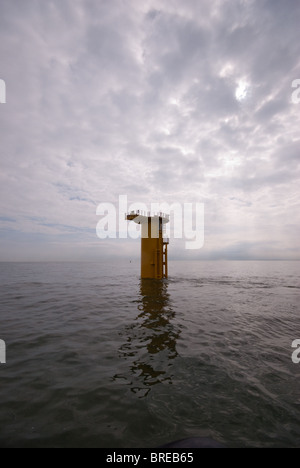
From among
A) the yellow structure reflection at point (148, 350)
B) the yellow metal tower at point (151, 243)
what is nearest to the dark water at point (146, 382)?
the yellow structure reflection at point (148, 350)

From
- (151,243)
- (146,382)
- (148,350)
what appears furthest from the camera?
(151,243)

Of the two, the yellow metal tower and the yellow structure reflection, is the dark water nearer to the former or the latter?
the yellow structure reflection

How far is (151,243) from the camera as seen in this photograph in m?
22.0

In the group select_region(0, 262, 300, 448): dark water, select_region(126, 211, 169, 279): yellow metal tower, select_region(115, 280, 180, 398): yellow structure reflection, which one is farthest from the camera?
select_region(126, 211, 169, 279): yellow metal tower

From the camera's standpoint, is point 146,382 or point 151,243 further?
point 151,243

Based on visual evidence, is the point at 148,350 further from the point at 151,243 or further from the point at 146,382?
the point at 151,243

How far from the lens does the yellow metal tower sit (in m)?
22.0

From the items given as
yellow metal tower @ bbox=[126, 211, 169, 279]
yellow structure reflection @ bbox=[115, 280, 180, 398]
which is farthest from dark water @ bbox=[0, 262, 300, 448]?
yellow metal tower @ bbox=[126, 211, 169, 279]

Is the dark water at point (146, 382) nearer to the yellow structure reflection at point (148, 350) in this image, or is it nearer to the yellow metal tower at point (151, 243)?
the yellow structure reflection at point (148, 350)

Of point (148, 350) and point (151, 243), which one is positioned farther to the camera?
point (151, 243)

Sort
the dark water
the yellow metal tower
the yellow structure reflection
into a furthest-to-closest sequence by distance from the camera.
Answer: the yellow metal tower
the yellow structure reflection
the dark water

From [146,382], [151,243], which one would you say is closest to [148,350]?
[146,382]

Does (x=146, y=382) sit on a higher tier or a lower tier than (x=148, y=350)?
higher

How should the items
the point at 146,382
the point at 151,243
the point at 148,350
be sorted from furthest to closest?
1. the point at 151,243
2. the point at 148,350
3. the point at 146,382
